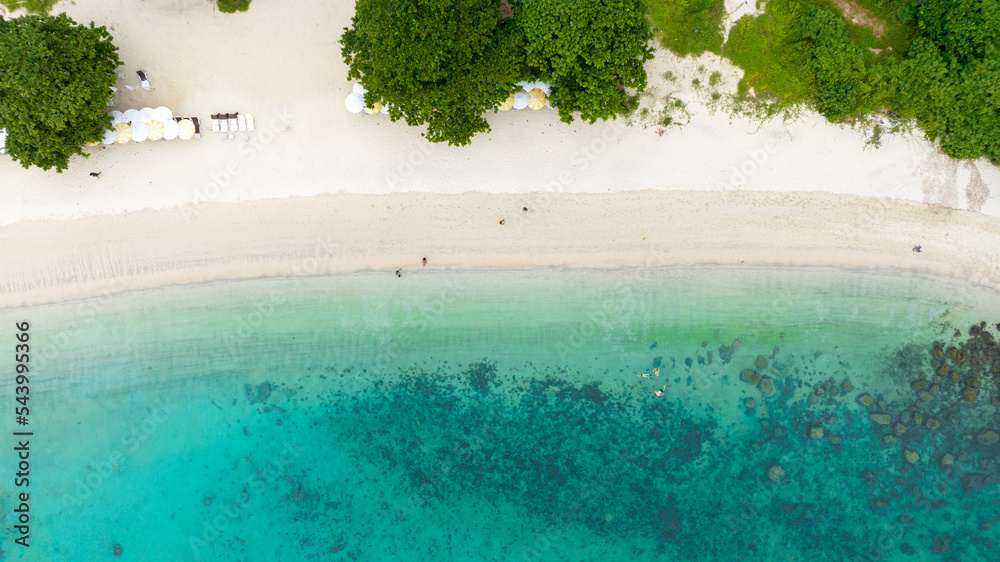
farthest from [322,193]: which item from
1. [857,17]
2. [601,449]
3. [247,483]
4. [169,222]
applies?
[857,17]

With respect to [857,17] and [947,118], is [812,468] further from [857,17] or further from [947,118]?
[857,17]

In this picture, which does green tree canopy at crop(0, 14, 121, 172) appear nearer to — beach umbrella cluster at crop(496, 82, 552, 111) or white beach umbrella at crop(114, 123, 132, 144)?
white beach umbrella at crop(114, 123, 132, 144)

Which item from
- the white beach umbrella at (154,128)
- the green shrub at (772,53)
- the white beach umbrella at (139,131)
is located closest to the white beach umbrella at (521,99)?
the green shrub at (772,53)

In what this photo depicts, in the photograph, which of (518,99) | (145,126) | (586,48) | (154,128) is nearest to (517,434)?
(518,99)

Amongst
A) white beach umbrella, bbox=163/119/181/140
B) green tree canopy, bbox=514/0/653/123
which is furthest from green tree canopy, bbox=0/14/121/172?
green tree canopy, bbox=514/0/653/123

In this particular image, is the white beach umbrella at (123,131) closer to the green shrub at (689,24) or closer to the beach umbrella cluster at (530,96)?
the beach umbrella cluster at (530,96)

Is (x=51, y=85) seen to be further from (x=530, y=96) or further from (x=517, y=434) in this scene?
(x=517, y=434)
